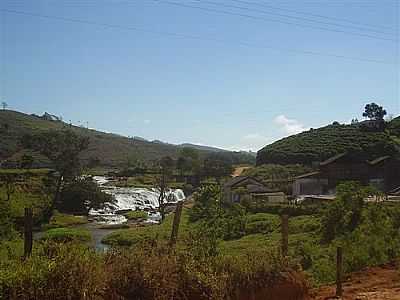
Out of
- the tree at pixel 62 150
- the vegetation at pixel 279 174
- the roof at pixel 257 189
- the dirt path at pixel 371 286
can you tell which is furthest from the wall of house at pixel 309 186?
the dirt path at pixel 371 286

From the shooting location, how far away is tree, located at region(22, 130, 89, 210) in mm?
45750

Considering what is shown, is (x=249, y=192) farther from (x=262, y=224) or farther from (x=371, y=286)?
(x=371, y=286)

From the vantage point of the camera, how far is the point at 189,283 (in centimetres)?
596

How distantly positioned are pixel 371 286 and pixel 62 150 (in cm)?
4170

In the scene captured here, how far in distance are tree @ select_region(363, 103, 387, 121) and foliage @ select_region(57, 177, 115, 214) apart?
41132mm

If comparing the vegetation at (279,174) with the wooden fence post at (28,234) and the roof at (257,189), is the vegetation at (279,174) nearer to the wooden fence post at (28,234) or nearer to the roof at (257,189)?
the roof at (257,189)

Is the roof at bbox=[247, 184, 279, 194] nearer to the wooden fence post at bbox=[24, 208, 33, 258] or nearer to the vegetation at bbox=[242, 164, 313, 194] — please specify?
the vegetation at bbox=[242, 164, 313, 194]

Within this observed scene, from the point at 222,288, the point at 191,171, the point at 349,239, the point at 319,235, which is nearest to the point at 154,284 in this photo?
the point at 222,288

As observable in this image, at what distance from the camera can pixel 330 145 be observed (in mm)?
65500

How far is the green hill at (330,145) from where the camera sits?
58.8 m

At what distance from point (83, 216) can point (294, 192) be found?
19.0m

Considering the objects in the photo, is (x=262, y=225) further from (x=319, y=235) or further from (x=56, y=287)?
(x=56, y=287)

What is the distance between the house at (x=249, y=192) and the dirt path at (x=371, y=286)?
86.5 ft

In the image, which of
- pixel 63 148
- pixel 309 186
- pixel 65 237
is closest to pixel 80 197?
pixel 63 148
